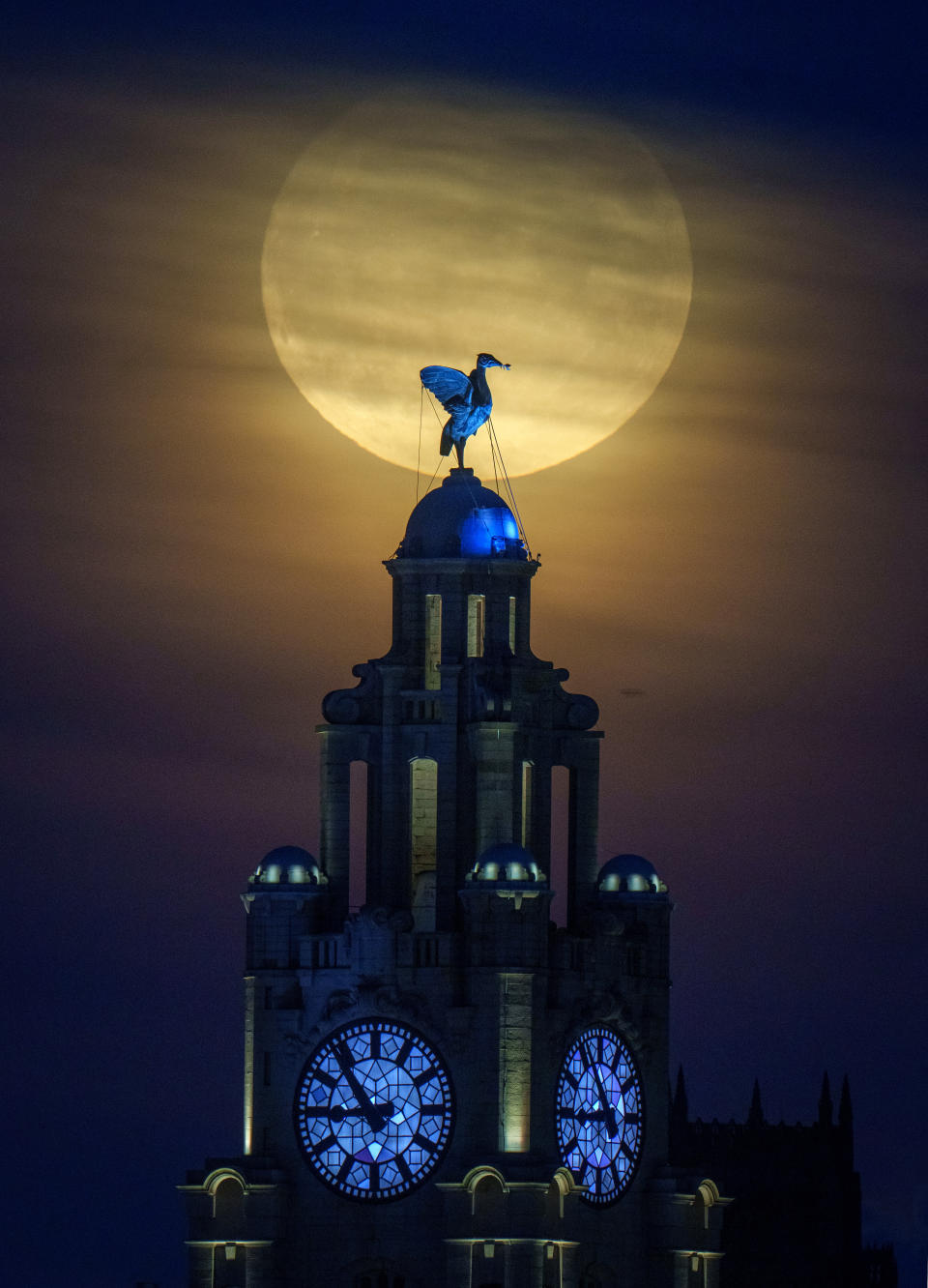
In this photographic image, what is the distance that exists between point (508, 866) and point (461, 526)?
7507 mm

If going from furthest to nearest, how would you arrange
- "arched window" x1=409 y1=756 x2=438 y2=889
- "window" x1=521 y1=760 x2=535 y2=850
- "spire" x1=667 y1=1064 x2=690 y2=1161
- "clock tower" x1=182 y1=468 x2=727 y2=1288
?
1. "spire" x1=667 y1=1064 x2=690 y2=1161
2. "arched window" x1=409 y1=756 x2=438 y2=889
3. "window" x1=521 y1=760 x2=535 y2=850
4. "clock tower" x1=182 y1=468 x2=727 y2=1288

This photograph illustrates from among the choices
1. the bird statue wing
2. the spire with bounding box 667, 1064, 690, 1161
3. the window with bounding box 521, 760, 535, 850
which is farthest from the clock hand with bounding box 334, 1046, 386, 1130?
the spire with bounding box 667, 1064, 690, 1161

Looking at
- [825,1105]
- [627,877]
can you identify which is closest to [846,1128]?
[825,1105]

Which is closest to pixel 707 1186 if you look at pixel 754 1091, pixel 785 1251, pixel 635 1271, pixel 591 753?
pixel 635 1271

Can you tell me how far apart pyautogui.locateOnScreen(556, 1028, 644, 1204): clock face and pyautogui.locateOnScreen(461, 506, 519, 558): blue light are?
397 inches

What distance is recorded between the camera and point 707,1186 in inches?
4001

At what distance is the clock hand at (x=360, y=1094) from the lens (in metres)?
97.5

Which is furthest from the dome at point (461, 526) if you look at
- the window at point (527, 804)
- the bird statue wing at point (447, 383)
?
the window at point (527, 804)

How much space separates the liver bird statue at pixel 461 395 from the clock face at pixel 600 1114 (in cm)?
1273

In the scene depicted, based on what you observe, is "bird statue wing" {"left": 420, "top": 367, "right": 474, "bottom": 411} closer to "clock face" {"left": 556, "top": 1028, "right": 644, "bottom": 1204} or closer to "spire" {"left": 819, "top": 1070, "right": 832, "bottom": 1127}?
"clock face" {"left": 556, "top": 1028, "right": 644, "bottom": 1204}

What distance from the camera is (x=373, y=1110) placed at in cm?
9750

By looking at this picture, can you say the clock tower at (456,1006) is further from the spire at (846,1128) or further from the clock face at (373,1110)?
the spire at (846,1128)

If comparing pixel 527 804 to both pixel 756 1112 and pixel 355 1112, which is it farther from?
pixel 756 1112

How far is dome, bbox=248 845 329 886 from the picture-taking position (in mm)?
98688
